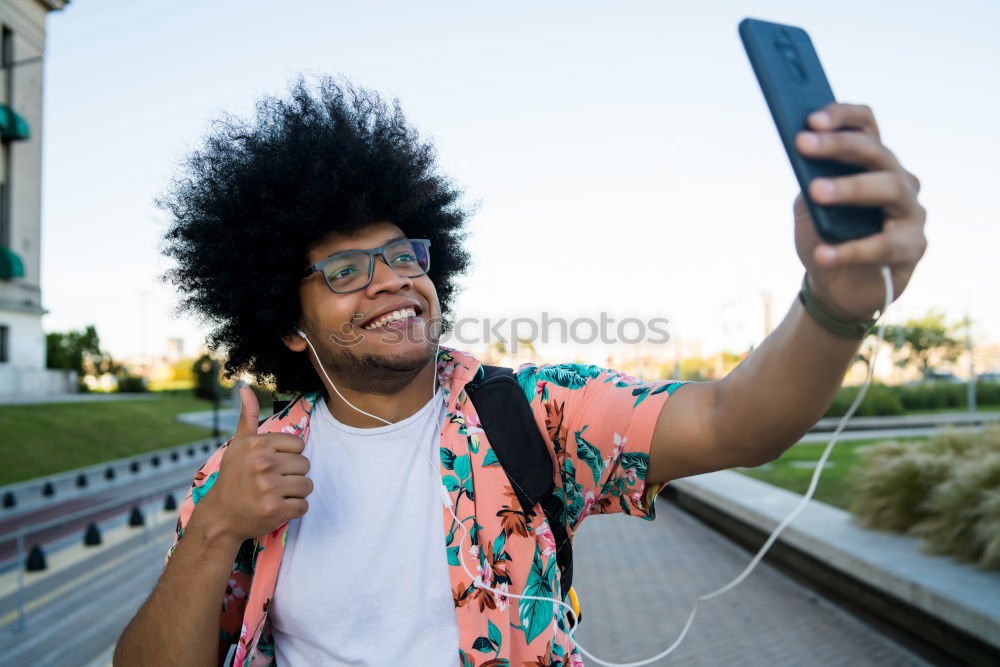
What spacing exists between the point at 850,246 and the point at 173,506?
13459 mm

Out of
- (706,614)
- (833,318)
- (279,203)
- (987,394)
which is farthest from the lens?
(987,394)

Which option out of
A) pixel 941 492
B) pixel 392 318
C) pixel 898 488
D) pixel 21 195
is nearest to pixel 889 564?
pixel 941 492

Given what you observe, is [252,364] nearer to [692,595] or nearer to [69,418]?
[692,595]

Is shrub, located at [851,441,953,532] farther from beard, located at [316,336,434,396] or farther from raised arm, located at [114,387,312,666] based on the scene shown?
raised arm, located at [114,387,312,666]

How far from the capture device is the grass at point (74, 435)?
60.1 ft

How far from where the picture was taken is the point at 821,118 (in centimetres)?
117

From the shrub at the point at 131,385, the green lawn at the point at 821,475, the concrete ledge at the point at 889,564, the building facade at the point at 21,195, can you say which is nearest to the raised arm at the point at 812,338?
the concrete ledge at the point at 889,564

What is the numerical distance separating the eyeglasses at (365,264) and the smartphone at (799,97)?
143 cm

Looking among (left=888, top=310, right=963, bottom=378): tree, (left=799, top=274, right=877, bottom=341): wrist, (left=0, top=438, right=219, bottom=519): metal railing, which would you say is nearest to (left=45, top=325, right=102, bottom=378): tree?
(left=0, top=438, right=219, bottom=519): metal railing

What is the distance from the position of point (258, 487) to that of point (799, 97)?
1.51 meters

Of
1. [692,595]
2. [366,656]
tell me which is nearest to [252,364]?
[366,656]

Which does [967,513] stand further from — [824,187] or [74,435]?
[74,435]

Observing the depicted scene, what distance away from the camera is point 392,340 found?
2.28 meters

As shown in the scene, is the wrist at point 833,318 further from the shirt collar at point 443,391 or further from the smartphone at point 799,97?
the shirt collar at point 443,391
